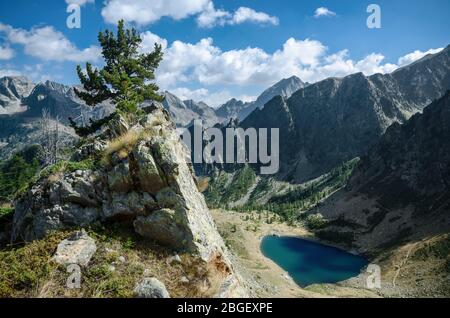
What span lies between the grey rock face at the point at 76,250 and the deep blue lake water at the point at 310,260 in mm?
87272

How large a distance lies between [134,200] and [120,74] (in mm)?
22166

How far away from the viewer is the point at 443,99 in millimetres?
178875

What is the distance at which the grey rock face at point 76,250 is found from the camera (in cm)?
1748

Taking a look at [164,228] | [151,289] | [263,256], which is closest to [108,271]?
[151,289]

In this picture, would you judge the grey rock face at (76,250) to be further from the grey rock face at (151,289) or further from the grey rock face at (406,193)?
the grey rock face at (406,193)

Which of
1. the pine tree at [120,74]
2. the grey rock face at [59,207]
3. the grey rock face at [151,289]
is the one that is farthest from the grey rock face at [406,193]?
the grey rock face at [151,289]

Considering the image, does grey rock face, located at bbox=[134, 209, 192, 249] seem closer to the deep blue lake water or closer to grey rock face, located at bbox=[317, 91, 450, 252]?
the deep blue lake water

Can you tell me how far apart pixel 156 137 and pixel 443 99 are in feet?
646

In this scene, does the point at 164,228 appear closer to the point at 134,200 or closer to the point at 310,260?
the point at 134,200

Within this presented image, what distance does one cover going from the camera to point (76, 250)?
18.2 m

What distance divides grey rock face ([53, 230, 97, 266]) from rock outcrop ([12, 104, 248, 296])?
6.55 feet

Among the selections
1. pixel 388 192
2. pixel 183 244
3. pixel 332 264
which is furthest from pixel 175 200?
pixel 388 192
